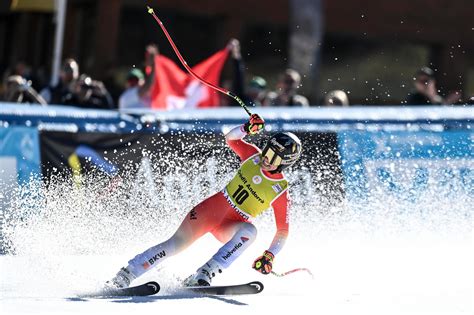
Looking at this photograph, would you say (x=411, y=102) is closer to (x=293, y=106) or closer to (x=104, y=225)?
(x=293, y=106)

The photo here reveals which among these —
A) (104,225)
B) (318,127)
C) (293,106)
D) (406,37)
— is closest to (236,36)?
(406,37)

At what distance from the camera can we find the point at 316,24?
2420cm

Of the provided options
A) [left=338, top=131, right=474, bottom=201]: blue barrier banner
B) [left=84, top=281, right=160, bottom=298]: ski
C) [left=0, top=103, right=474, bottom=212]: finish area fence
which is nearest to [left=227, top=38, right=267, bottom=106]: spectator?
[left=0, top=103, right=474, bottom=212]: finish area fence

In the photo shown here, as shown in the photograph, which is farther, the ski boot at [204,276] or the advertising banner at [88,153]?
the advertising banner at [88,153]

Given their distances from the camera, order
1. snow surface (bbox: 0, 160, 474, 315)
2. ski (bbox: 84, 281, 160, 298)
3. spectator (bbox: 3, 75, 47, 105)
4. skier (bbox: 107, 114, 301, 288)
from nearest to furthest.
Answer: snow surface (bbox: 0, 160, 474, 315)
ski (bbox: 84, 281, 160, 298)
skier (bbox: 107, 114, 301, 288)
spectator (bbox: 3, 75, 47, 105)

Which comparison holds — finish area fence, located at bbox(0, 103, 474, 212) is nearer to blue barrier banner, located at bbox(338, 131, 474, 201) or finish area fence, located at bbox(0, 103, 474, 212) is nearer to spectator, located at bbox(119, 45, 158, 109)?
blue barrier banner, located at bbox(338, 131, 474, 201)

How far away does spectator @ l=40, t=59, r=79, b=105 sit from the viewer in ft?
45.6

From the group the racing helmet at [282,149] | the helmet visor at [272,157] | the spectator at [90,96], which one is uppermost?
the spectator at [90,96]

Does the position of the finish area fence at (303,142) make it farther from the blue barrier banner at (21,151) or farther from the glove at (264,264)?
the glove at (264,264)

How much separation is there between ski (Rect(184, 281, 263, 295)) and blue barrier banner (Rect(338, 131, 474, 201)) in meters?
3.67

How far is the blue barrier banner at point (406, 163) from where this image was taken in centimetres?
1241

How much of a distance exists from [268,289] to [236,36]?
17.8 m

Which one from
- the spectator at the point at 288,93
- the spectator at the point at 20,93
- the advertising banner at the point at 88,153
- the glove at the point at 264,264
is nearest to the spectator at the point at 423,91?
the spectator at the point at 288,93

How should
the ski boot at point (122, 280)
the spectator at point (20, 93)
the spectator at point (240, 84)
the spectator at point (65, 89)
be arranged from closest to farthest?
the ski boot at point (122, 280) → the spectator at point (20, 93) → the spectator at point (65, 89) → the spectator at point (240, 84)
